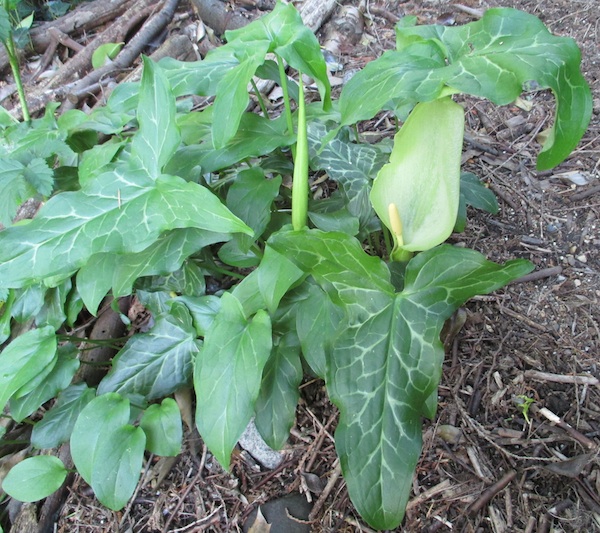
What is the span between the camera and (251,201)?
4.74 ft

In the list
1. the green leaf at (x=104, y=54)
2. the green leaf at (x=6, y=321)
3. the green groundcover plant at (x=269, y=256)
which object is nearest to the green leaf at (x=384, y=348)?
the green groundcover plant at (x=269, y=256)

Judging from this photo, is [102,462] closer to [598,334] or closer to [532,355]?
[532,355]

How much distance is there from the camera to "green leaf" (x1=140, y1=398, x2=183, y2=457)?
135cm

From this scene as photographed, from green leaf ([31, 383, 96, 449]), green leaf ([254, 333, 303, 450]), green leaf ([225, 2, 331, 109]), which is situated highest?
green leaf ([225, 2, 331, 109])

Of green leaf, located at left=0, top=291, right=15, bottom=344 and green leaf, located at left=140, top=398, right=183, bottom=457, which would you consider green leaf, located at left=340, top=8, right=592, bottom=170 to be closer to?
green leaf, located at left=140, top=398, right=183, bottom=457

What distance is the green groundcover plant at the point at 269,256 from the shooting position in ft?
3.45

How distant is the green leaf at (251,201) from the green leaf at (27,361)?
0.64 meters

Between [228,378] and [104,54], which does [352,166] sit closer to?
[228,378]

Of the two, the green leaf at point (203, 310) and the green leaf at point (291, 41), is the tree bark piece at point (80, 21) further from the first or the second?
the green leaf at point (203, 310)

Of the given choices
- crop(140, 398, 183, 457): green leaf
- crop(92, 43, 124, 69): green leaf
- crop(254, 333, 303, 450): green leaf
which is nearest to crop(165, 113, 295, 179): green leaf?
crop(254, 333, 303, 450): green leaf

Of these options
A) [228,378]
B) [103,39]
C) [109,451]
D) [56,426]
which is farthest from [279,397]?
[103,39]

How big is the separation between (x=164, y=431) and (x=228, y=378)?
0.33 metres

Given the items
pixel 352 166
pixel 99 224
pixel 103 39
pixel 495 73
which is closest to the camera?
pixel 495 73

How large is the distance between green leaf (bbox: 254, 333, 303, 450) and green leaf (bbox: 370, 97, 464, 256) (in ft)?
1.41
